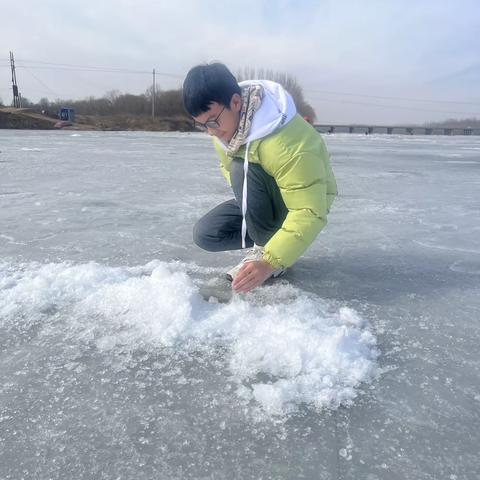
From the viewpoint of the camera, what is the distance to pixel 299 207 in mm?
1445

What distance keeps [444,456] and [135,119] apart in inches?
1588

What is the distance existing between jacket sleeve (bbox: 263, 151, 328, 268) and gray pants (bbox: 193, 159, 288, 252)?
226 mm

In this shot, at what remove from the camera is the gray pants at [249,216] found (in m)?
1.67

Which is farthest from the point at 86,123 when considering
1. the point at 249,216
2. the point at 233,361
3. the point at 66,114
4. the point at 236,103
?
the point at 233,361

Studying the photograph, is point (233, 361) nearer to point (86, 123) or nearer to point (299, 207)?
point (299, 207)

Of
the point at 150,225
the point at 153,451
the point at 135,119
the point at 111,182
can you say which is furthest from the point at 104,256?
the point at 135,119

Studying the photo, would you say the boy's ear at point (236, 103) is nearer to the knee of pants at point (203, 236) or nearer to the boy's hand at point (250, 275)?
the boy's hand at point (250, 275)

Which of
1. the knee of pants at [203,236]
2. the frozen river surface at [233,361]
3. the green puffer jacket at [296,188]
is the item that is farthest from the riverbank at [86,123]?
the green puffer jacket at [296,188]

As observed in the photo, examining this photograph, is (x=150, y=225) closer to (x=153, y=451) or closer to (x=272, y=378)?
(x=272, y=378)

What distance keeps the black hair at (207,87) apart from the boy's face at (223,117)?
0.04 ft

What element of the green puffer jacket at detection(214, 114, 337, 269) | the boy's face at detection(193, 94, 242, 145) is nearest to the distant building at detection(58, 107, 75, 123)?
the boy's face at detection(193, 94, 242, 145)

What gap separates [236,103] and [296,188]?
0.35 m

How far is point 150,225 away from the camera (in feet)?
8.33

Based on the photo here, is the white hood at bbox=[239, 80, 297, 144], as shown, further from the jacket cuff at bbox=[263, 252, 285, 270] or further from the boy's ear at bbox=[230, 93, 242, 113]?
the jacket cuff at bbox=[263, 252, 285, 270]
